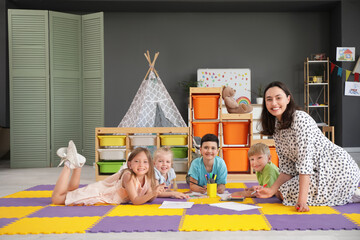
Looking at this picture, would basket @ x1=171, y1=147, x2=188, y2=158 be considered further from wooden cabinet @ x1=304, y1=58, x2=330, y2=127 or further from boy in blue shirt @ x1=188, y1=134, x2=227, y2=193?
wooden cabinet @ x1=304, y1=58, x2=330, y2=127

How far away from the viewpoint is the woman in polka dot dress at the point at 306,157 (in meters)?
2.49

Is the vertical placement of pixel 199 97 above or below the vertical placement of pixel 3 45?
below

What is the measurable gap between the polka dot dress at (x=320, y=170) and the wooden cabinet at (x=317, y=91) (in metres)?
5.06

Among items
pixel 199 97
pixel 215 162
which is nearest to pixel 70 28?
pixel 199 97

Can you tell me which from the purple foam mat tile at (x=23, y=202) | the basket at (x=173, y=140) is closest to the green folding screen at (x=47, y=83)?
the basket at (x=173, y=140)

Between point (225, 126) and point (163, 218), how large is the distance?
2280 mm

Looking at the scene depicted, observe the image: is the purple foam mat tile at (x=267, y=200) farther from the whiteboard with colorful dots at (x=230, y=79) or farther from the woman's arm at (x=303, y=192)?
the whiteboard with colorful dots at (x=230, y=79)

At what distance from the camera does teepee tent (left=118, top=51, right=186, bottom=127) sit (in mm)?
4715

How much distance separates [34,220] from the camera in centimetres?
227

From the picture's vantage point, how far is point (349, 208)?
8.23 feet

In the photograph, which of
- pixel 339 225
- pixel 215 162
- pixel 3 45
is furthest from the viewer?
pixel 3 45

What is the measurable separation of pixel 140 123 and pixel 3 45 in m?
3.63

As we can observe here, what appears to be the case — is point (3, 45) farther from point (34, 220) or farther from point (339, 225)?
point (339, 225)

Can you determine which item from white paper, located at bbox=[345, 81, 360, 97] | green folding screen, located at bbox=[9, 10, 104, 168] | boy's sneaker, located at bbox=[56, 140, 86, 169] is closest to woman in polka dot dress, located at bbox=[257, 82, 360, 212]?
boy's sneaker, located at bbox=[56, 140, 86, 169]
